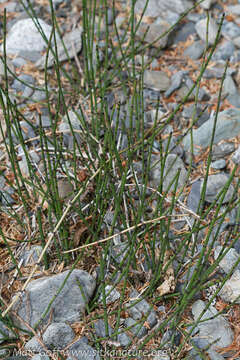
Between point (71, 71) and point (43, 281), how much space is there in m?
1.14

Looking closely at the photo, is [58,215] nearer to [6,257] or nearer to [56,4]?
[6,257]

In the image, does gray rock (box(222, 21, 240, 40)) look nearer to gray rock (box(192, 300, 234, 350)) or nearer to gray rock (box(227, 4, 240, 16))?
gray rock (box(227, 4, 240, 16))

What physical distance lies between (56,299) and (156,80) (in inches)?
45.7

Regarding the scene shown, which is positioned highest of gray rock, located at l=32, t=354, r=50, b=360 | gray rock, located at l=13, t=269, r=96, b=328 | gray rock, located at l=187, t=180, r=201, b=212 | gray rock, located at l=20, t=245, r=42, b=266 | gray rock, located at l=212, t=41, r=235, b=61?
gray rock, located at l=212, t=41, r=235, b=61

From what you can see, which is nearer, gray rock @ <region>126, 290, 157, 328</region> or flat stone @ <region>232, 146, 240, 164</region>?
gray rock @ <region>126, 290, 157, 328</region>

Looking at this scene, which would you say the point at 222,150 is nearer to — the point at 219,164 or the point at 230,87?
the point at 219,164

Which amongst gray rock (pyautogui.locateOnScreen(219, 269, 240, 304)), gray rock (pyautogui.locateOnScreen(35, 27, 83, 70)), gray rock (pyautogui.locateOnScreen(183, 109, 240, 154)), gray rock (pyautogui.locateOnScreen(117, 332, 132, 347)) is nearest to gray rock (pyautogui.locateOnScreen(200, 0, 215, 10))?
gray rock (pyautogui.locateOnScreen(35, 27, 83, 70))

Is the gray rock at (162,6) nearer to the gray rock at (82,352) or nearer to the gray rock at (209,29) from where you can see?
the gray rock at (209,29)

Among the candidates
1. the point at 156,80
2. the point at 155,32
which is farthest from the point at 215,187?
the point at 155,32

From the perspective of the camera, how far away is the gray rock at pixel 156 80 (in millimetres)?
1996

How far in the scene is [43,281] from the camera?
4.17 feet

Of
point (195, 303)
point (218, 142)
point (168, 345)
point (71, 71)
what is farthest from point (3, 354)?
point (71, 71)

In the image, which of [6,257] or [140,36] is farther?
[140,36]

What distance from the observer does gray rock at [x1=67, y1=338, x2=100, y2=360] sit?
117 cm
